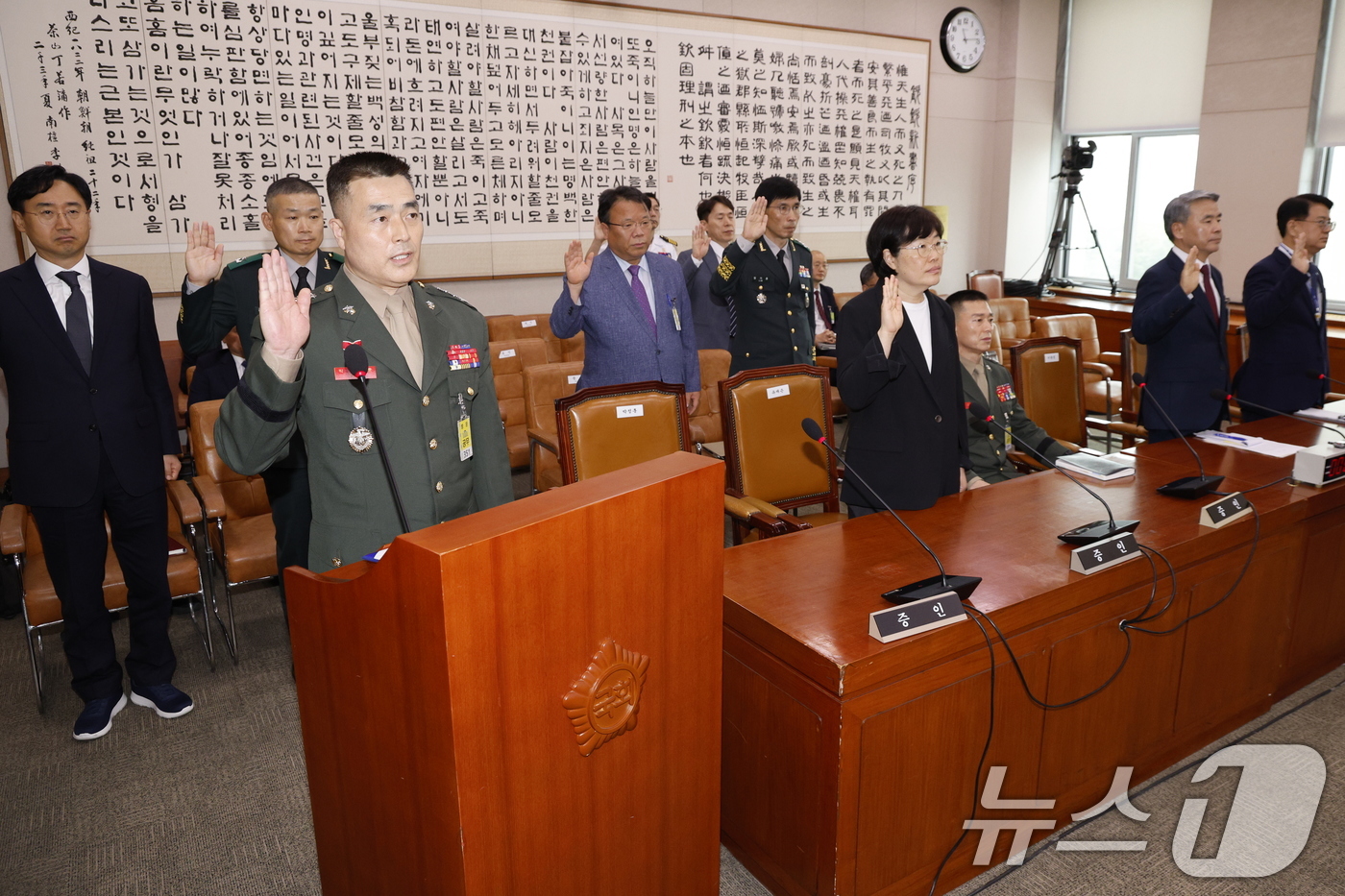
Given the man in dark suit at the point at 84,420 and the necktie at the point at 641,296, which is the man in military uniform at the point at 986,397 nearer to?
the necktie at the point at 641,296

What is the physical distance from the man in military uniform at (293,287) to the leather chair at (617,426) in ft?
2.61

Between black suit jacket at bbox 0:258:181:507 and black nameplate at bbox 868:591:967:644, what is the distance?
226 cm

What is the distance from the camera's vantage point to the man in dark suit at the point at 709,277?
4.91 m

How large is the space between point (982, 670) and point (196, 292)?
7.79ft

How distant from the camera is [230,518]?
3432 mm

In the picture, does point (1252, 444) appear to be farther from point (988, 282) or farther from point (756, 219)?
point (988, 282)

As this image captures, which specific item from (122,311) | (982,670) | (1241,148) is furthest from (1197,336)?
(1241,148)

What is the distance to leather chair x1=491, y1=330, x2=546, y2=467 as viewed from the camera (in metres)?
4.62

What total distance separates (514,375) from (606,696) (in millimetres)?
3741

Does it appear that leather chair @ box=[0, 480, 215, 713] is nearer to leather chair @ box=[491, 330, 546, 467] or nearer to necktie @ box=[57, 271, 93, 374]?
necktie @ box=[57, 271, 93, 374]

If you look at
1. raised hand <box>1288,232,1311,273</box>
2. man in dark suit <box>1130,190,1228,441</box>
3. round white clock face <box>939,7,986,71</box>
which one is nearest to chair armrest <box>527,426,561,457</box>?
man in dark suit <box>1130,190,1228,441</box>

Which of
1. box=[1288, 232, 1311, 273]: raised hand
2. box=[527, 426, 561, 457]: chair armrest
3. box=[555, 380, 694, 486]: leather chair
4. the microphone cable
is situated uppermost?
box=[1288, 232, 1311, 273]: raised hand

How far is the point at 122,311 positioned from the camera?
265 cm

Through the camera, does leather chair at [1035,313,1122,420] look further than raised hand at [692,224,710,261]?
Yes
